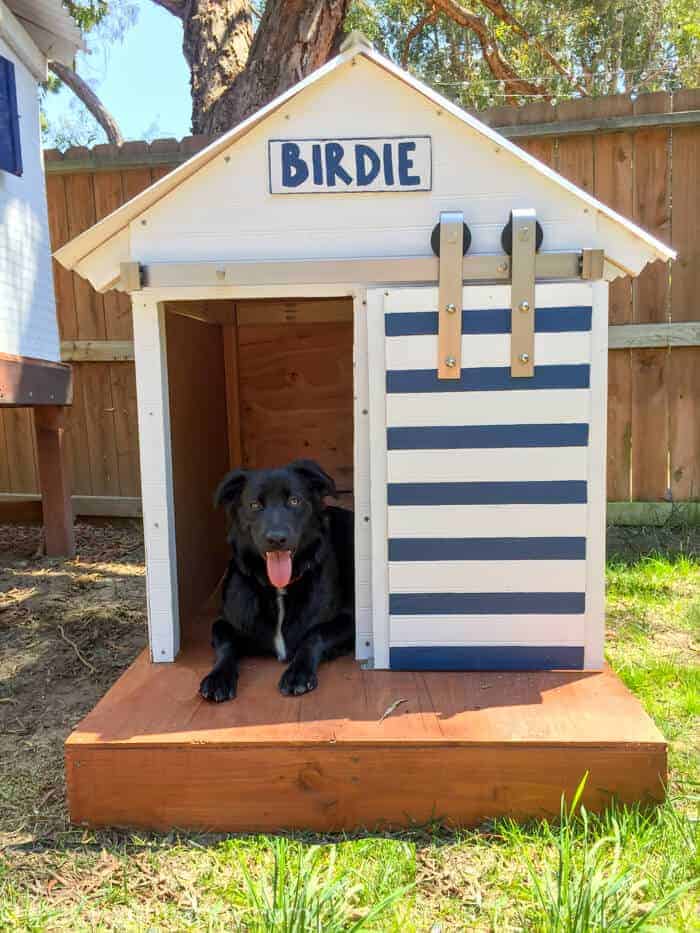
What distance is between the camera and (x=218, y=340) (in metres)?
4.18

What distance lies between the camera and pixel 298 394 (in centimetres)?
434

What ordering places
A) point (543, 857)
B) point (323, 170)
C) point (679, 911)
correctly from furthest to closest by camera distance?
point (323, 170) → point (543, 857) → point (679, 911)

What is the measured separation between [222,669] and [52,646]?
A: 1.48m

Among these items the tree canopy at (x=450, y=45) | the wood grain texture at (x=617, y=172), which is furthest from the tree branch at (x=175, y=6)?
the wood grain texture at (x=617, y=172)

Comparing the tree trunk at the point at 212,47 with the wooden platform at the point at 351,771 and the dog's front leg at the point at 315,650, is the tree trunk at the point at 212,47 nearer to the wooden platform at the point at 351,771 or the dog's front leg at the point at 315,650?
the dog's front leg at the point at 315,650

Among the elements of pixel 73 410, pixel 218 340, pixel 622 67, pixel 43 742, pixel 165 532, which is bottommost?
pixel 43 742

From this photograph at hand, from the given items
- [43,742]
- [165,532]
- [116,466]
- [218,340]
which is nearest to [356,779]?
[165,532]

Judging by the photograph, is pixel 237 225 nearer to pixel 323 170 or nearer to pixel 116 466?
pixel 323 170

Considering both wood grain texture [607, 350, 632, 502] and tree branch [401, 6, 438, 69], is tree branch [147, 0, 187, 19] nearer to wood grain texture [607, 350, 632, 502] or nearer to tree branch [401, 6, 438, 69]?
tree branch [401, 6, 438, 69]

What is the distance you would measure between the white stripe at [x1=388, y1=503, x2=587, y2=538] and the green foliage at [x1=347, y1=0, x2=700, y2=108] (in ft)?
42.6

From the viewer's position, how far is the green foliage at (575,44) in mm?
14328

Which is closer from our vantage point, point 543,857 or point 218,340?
point 543,857

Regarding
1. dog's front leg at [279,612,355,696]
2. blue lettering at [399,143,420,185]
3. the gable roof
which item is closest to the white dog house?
blue lettering at [399,143,420,185]

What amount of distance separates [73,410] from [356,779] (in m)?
4.19
